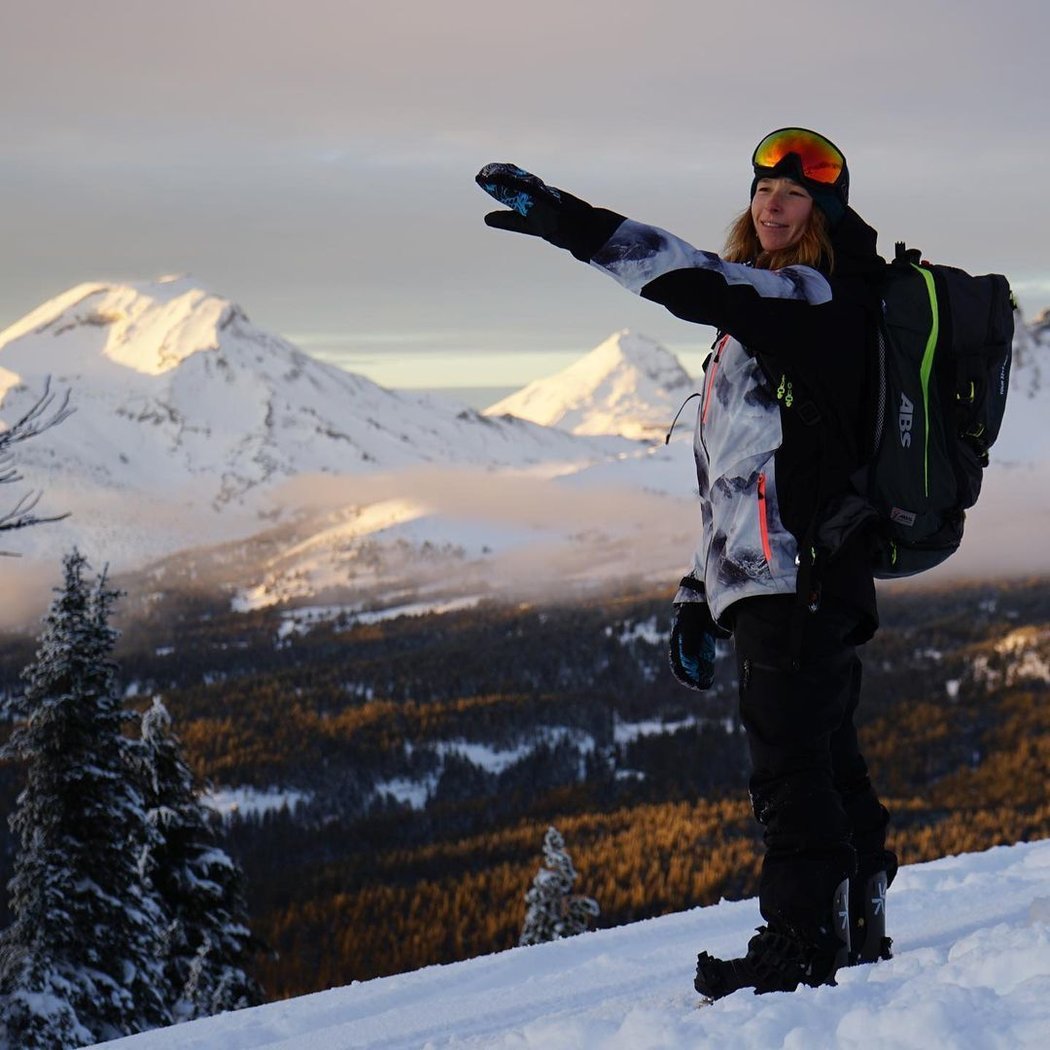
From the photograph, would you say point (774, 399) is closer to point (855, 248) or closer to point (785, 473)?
point (785, 473)

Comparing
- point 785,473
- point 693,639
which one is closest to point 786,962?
point 693,639

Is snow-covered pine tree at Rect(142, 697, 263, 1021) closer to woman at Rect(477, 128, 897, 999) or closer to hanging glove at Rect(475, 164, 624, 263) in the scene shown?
woman at Rect(477, 128, 897, 999)

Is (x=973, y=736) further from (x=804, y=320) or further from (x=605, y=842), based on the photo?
(x=804, y=320)

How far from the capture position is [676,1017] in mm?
3586

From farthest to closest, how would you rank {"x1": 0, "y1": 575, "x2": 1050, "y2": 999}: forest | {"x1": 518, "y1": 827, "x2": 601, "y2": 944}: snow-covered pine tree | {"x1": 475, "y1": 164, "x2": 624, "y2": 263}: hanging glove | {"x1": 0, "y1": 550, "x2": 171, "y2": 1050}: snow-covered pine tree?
Answer: {"x1": 0, "y1": 575, "x2": 1050, "y2": 999}: forest
{"x1": 518, "y1": 827, "x2": 601, "y2": 944}: snow-covered pine tree
{"x1": 0, "y1": 550, "x2": 171, "y2": 1050}: snow-covered pine tree
{"x1": 475, "y1": 164, "x2": 624, "y2": 263}: hanging glove

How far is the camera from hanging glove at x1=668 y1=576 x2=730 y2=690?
15.6 ft

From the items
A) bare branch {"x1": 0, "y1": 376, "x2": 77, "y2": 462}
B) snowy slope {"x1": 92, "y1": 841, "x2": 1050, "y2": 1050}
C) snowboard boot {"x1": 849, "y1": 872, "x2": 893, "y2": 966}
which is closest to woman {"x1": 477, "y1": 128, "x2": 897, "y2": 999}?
snowboard boot {"x1": 849, "y1": 872, "x2": 893, "y2": 966}

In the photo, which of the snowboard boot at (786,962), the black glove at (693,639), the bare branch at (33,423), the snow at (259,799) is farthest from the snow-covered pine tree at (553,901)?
the snow at (259,799)

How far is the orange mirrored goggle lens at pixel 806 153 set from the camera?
4.24 meters

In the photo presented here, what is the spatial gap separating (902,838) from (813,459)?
366 ft

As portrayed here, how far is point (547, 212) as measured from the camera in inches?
154

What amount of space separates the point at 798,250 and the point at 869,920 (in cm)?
235

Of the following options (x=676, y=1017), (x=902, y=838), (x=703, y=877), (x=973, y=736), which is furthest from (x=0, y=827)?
(x=676, y=1017)

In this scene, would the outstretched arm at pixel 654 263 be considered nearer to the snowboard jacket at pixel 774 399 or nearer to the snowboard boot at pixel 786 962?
the snowboard jacket at pixel 774 399
